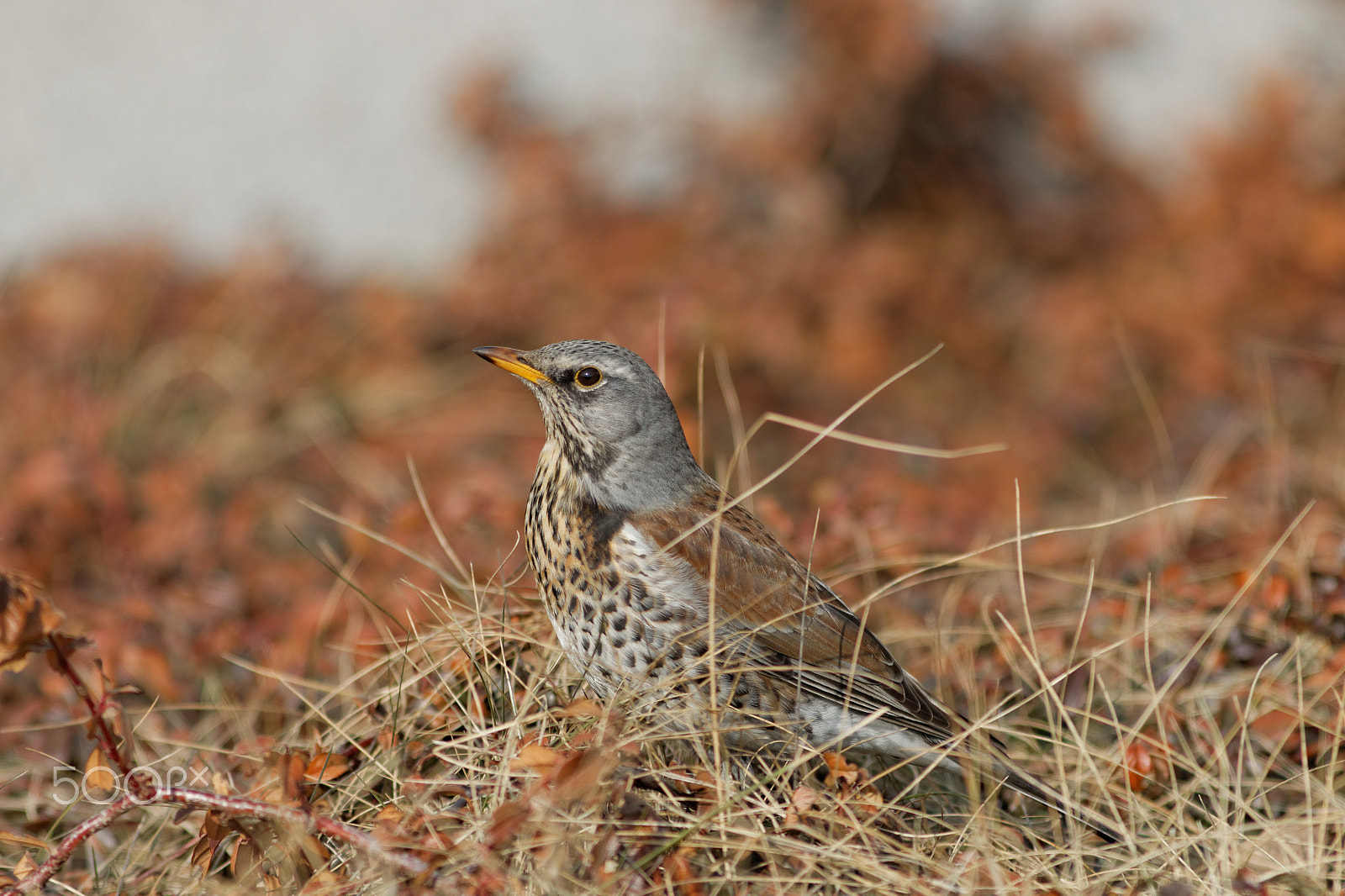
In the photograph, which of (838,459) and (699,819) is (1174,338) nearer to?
(838,459)

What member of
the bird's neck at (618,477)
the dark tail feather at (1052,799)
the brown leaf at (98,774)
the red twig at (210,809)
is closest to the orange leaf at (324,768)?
the red twig at (210,809)

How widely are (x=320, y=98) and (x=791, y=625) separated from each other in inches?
215

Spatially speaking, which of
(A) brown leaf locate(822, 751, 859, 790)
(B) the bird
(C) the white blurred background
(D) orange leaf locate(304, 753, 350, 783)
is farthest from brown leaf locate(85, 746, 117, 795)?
(C) the white blurred background

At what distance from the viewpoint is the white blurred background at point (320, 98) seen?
731 cm

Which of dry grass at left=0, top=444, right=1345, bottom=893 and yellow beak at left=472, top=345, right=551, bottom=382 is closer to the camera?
dry grass at left=0, top=444, right=1345, bottom=893

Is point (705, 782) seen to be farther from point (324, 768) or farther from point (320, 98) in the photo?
point (320, 98)

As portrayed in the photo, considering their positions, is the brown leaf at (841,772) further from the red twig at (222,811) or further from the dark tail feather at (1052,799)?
the red twig at (222,811)

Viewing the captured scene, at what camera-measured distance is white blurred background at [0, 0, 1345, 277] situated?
7312mm

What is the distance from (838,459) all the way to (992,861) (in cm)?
386

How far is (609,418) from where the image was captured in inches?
133

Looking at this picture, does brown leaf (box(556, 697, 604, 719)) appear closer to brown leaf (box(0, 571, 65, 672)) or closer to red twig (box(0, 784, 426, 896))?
red twig (box(0, 784, 426, 896))

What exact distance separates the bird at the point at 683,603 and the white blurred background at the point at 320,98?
4.33 metres

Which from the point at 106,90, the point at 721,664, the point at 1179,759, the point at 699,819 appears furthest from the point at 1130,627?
the point at 106,90

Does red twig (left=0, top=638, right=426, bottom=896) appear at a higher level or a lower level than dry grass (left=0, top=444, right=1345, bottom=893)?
higher
